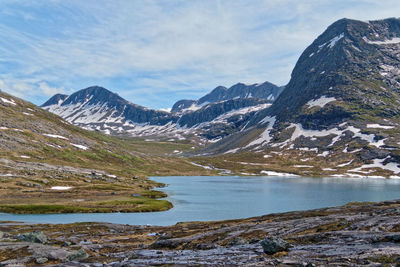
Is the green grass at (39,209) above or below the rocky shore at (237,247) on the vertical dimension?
below

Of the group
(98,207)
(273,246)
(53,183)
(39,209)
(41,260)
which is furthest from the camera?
(53,183)

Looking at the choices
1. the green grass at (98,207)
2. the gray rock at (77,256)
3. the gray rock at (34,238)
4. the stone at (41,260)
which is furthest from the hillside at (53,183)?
the gray rock at (77,256)

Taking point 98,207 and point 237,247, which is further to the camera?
point 98,207

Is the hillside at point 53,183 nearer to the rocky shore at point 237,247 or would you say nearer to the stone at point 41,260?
the rocky shore at point 237,247

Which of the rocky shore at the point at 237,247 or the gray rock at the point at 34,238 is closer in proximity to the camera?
the rocky shore at the point at 237,247

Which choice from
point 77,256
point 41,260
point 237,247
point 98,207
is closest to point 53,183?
point 98,207

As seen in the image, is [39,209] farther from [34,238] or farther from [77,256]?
[77,256]

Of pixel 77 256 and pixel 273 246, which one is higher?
pixel 273 246

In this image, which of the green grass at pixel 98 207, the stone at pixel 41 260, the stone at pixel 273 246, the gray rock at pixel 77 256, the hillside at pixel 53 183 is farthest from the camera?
the hillside at pixel 53 183

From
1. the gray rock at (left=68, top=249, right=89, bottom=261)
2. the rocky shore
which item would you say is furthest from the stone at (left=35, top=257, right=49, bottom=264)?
the gray rock at (left=68, top=249, right=89, bottom=261)

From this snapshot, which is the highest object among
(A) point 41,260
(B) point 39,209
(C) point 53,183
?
(A) point 41,260

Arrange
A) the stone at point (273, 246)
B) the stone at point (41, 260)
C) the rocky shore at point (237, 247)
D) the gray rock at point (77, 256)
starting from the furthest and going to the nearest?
the gray rock at point (77, 256), the stone at point (41, 260), the stone at point (273, 246), the rocky shore at point (237, 247)

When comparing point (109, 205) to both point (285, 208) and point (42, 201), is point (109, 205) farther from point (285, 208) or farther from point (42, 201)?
point (285, 208)

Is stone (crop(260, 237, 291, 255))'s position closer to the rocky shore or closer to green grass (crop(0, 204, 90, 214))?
the rocky shore
